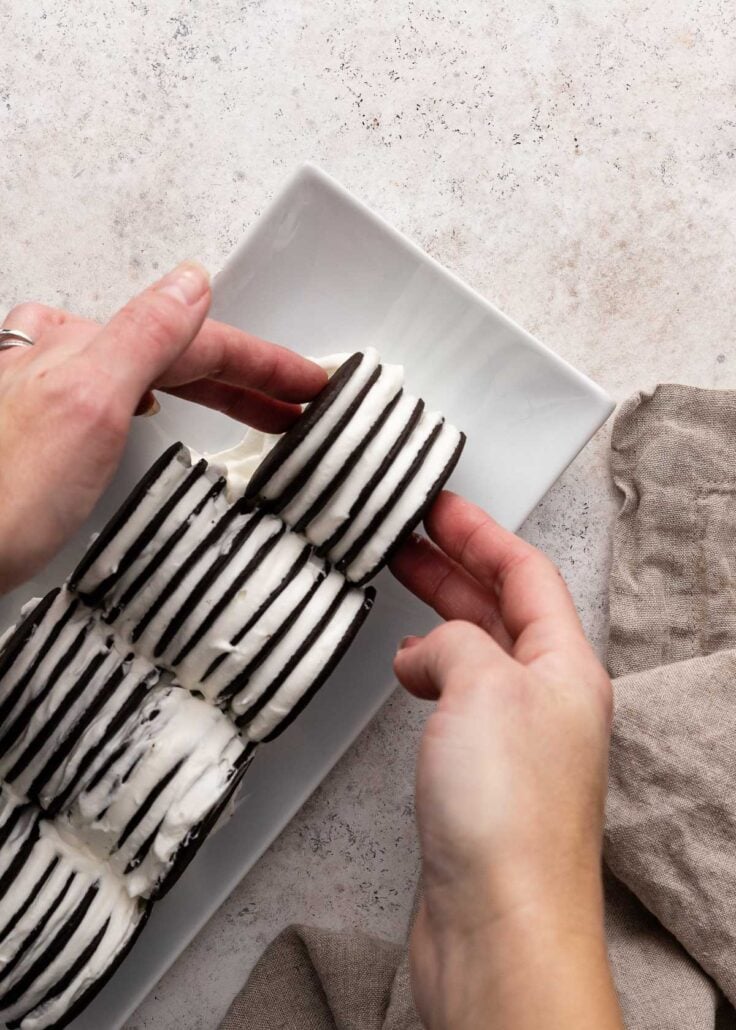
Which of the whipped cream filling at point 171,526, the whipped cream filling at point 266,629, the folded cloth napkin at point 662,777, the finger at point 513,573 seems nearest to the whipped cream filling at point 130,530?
the whipped cream filling at point 171,526

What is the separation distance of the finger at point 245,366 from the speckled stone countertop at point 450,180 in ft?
0.65

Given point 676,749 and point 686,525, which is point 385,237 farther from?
point 676,749

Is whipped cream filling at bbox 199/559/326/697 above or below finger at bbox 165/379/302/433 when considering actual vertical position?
below

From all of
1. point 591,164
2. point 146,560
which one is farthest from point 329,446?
point 591,164

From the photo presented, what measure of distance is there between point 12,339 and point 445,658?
45cm

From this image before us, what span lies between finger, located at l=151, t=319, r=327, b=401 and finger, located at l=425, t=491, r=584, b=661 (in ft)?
0.48

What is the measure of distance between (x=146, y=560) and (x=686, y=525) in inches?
18.4

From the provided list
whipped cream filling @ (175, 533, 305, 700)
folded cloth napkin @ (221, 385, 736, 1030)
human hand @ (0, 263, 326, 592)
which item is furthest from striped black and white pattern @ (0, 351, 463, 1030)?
folded cloth napkin @ (221, 385, 736, 1030)

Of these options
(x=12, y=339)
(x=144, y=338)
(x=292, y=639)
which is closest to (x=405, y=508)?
(x=292, y=639)

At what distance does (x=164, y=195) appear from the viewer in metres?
0.88

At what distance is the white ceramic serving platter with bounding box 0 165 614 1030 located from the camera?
2.62 feet

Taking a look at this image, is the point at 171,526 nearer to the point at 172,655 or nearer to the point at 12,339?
the point at 172,655

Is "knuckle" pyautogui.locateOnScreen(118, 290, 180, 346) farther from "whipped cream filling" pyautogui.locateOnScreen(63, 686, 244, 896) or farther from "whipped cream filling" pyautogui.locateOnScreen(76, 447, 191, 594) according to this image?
"whipped cream filling" pyautogui.locateOnScreen(63, 686, 244, 896)

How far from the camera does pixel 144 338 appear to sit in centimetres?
58
